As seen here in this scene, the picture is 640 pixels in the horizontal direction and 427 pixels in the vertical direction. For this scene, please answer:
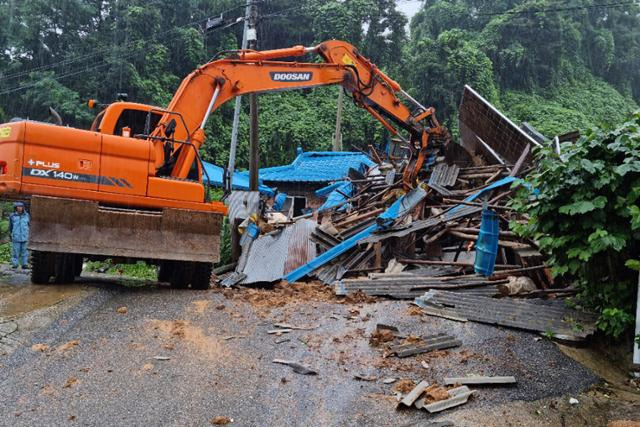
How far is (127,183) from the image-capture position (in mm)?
7648

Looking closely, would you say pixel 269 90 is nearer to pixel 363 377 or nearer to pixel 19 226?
pixel 363 377

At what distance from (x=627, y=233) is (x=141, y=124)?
712 cm

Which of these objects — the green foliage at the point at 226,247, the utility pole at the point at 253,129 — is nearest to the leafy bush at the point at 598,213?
the green foliage at the point at 226,247

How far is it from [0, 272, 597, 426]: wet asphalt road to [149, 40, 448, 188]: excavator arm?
2.65 m

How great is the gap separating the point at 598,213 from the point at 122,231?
595 cm

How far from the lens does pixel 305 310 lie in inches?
289

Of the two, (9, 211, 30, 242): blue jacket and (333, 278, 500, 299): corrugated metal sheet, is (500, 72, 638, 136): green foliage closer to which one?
(333, 278, 500, 299): corrugated metal sheet

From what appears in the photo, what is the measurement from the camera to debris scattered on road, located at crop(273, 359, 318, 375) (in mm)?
5191

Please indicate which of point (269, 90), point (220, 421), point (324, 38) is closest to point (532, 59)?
Result: point (324, 38)

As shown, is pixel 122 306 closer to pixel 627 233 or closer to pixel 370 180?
pixel 627 233

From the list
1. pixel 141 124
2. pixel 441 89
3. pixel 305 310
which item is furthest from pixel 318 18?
pixel 305 310

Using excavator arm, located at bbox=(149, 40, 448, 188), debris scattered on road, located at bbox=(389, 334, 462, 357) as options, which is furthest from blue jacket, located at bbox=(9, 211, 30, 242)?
debris scattered on road, located at bbox=(389, 334, 462, 357)

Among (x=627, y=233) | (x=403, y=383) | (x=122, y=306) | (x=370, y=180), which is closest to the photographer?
(x=403, y=383)

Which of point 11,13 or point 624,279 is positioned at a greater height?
point 11,13
